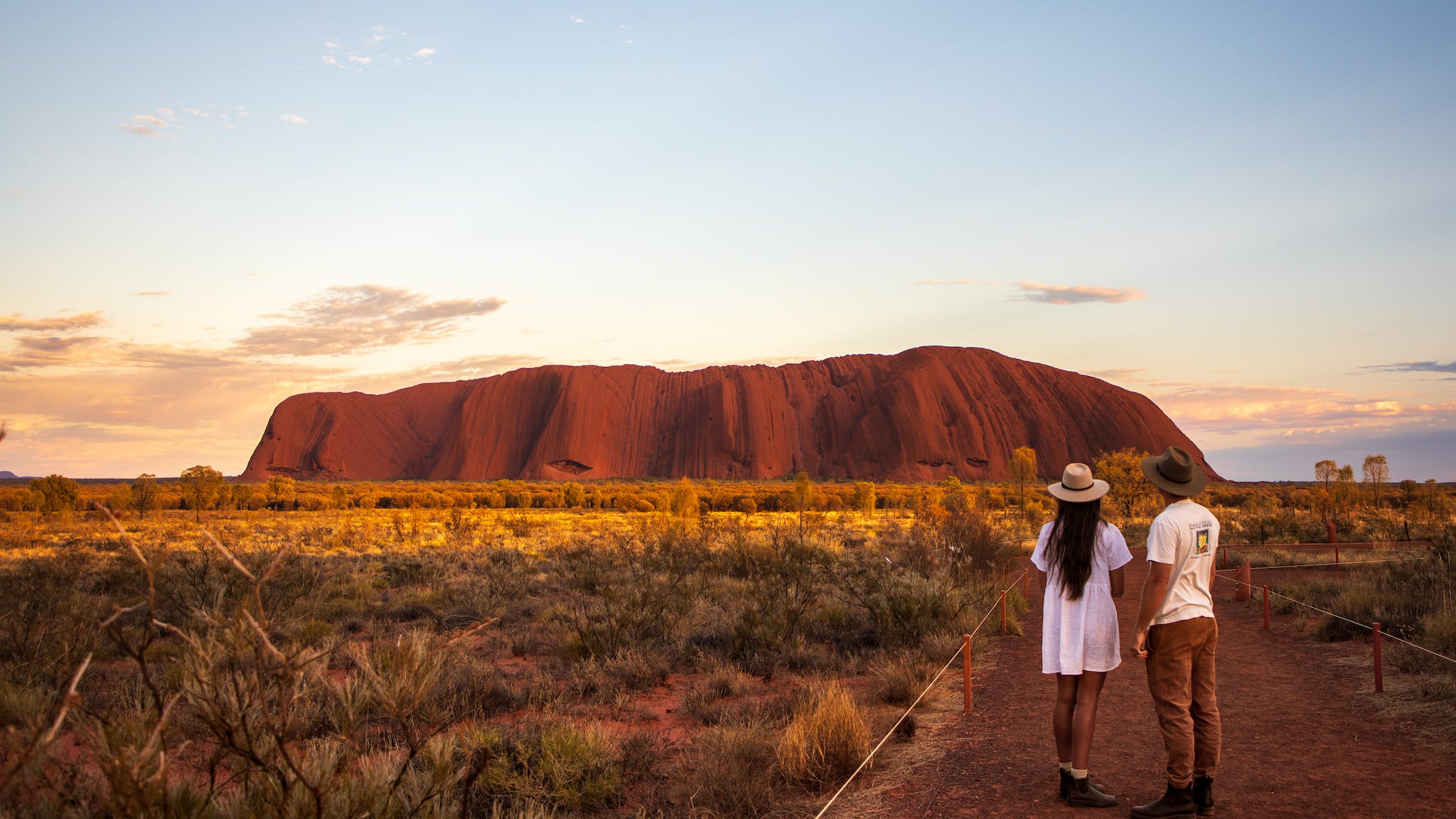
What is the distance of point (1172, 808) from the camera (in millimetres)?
4246

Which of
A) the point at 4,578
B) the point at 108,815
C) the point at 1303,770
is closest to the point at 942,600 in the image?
the point at 1303,770

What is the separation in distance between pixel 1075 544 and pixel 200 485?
4393 cm

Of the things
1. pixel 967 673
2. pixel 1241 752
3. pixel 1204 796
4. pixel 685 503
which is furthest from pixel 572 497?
pixel 1204 796

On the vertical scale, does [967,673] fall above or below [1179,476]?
below

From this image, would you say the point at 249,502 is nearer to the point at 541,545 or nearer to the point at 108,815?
the point at 541,545

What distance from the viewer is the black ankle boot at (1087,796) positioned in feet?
14.9

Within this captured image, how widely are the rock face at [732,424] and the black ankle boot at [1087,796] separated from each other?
71.3m

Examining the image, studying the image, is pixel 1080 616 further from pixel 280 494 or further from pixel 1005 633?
pixel 280 494

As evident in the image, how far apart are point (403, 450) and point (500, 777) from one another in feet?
311

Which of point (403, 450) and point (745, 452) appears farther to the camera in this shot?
point (403, 450)

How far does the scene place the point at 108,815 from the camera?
3178mm

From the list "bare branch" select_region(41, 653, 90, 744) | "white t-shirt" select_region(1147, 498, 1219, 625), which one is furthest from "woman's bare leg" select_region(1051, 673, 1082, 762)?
"bare branch" select_region(41, 653, 90, 744)

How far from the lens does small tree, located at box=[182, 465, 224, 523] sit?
129ft

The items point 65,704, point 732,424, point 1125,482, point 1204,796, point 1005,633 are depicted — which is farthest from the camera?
point 732,424
